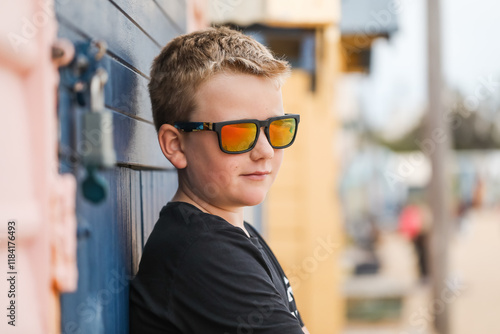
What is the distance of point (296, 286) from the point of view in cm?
624

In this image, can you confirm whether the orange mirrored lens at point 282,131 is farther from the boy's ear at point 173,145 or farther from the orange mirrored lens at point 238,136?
the boy's ear at point 173,145

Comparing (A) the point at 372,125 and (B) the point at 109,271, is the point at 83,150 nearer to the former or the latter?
(B) the point at 109,271

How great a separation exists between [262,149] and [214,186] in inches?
6.2

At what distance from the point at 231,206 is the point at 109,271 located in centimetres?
36

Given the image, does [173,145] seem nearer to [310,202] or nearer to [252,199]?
[252,199]

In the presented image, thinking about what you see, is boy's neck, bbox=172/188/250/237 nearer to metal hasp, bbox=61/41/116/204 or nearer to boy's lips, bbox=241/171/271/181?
boy's lips, bbox=241/171/271/181

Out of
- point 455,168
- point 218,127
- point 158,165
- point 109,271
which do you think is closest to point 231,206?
point 218,127

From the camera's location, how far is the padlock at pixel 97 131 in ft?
4.17

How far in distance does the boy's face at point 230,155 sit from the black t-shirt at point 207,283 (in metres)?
0.11

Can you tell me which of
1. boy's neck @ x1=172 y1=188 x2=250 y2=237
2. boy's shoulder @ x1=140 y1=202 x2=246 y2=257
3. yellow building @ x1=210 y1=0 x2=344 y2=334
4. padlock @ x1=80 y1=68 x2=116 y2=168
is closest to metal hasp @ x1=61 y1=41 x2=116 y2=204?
padlock @ x1=80 y1=68 x2=116 y2=168

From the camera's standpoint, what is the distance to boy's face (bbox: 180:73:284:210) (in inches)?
61.0

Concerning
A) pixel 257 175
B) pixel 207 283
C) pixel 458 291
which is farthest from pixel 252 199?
pixel 458 291

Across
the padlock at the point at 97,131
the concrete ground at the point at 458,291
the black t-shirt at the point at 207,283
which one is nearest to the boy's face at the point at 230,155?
the black t-shirt at the point at 207,283

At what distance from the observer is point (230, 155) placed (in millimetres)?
1567
